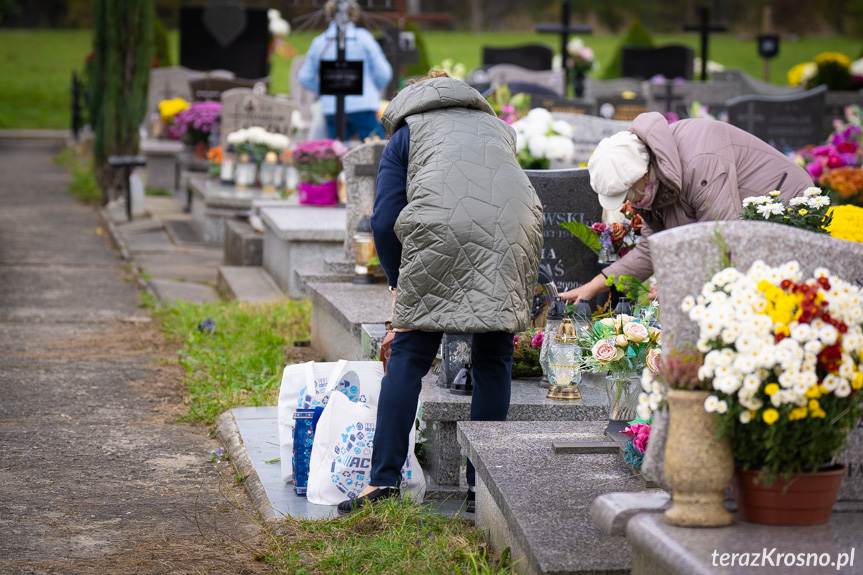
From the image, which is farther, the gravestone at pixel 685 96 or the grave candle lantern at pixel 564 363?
the gravestone at pixel 685 96

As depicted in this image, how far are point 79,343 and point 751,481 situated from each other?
17.0ft

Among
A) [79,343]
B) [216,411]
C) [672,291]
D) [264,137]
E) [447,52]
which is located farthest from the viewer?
[447,52]

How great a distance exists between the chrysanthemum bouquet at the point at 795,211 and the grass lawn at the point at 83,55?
87.4 feet

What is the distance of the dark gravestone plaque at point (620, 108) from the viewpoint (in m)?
13.8

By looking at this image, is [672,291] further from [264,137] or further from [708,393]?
[264,137]

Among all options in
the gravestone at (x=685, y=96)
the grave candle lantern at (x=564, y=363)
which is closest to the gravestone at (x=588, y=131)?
the grave candle lantern at (x=564, y=363)

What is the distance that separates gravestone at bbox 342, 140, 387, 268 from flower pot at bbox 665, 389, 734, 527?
4.24m

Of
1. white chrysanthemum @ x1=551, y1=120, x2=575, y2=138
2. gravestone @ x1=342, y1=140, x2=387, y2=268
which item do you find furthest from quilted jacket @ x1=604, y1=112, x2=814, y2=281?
white chrysanthemum @ x1=551, y1=120, x2=575, y2=138

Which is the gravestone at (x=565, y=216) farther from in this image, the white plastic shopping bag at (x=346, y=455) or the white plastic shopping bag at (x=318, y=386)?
the white plastic shopping bag at (x=346, y=455)

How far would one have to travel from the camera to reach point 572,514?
9.75 feet

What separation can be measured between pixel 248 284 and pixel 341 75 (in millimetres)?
1847

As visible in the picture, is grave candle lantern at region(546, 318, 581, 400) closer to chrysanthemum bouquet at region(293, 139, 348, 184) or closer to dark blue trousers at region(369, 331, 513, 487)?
dark blue trousers at region(369, 331, 513, 487)

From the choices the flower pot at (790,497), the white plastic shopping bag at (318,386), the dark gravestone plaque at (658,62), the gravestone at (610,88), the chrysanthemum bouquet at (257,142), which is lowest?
the white plastic shopping bag at (318,386)

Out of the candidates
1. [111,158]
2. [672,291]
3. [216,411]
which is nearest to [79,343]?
[216,411]
